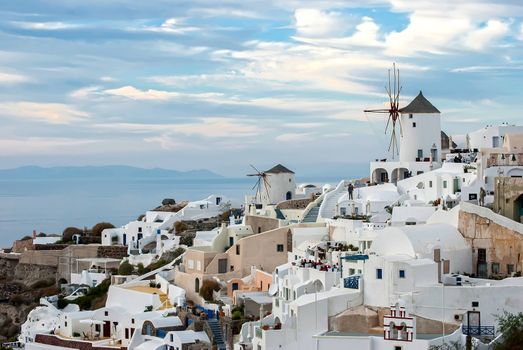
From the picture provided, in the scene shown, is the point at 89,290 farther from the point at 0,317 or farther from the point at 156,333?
the point at 156,333

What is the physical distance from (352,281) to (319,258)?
15.4 ft

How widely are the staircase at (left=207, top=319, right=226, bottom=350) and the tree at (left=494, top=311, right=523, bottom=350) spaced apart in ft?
29.2

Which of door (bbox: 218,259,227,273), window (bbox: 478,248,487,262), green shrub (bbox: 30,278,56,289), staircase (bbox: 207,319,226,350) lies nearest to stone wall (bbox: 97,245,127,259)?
green shrub (bbox: 30,278,56,289)

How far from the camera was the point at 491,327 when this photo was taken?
26109 millimetres

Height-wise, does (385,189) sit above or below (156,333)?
above

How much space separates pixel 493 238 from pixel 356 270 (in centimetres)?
440

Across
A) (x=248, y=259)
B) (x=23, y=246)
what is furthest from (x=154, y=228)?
(x=248, y=259)

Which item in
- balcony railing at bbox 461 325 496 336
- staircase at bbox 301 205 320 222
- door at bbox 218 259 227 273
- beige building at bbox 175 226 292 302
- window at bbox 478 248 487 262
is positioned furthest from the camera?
staircase at bbox 301 205 320 222

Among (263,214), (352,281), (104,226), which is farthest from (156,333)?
(104,226)

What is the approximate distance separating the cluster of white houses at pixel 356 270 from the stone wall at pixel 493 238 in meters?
0.03

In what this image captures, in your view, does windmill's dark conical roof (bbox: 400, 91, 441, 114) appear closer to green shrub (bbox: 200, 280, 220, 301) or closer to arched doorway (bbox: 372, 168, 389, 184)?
arched doorway (bbox: 372, 168, 389, 184)

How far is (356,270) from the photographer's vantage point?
28.5m

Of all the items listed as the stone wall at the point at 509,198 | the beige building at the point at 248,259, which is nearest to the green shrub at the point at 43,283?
the beige building at the point at 248,259

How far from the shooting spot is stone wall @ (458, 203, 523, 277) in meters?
29.0
